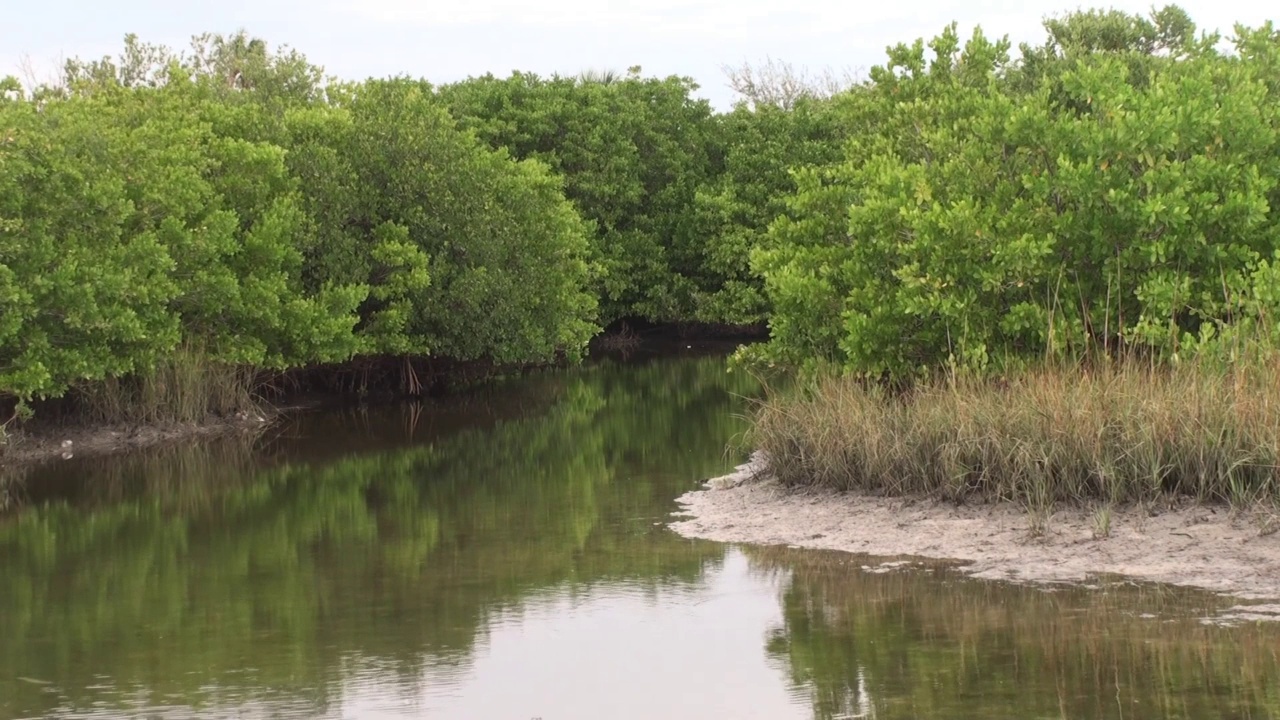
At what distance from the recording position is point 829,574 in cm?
1114

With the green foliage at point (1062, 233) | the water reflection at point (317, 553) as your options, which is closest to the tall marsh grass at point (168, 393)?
the water reflection at point (317, 553)

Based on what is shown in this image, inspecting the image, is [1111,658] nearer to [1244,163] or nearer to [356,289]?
[1244,163]

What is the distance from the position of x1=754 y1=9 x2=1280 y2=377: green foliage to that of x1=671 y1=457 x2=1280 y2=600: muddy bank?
1.82 metres

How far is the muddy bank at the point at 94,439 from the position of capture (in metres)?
20.6

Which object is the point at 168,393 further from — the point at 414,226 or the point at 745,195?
the point at 745,195

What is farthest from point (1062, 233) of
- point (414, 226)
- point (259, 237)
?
point (414, 226)

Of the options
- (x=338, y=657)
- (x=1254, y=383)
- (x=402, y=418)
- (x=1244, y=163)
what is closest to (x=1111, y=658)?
(x=1254, y=383)

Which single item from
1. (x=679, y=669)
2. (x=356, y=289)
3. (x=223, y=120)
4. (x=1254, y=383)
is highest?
(x=223, y=120)

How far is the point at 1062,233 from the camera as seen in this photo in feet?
46.7

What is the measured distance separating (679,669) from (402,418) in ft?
55.6

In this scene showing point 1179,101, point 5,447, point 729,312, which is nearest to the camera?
point 1179,101

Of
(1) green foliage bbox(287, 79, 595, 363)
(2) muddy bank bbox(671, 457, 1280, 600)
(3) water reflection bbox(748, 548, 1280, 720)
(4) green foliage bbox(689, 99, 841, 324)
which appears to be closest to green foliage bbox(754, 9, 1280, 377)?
(2) muddy bank bbox(671, 457, 1280, 600)

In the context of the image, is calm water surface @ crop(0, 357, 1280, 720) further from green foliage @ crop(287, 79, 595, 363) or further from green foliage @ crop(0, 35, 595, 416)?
green foliage @ crop(287, 79, 595, 363)

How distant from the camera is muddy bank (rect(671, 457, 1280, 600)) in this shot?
1027cm
